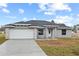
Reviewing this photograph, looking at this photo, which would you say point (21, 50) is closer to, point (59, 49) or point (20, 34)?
point (59, 49)

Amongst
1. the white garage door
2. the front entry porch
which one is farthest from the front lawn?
the front entry porch

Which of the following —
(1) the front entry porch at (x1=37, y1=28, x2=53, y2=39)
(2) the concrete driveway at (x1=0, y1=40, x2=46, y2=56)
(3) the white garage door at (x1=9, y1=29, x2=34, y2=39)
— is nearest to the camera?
(2) the concrete driveway at (x1=0, y1=40, x2=46, y2=56)

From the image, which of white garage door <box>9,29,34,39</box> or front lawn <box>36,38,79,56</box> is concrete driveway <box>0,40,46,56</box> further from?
white garage door <box>9,29,34,39</box>

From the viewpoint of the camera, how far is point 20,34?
3416 centimetres

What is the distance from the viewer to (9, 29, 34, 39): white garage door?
34.1 meters

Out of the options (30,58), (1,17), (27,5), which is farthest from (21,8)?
(30,58)

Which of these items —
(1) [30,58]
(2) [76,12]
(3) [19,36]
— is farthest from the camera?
(2) [76,12]

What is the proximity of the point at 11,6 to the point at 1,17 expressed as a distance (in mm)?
3333

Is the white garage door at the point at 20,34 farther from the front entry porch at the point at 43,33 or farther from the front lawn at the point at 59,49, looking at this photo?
the front lawn at the point at 59,49

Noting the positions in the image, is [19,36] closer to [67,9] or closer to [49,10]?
[49,10]

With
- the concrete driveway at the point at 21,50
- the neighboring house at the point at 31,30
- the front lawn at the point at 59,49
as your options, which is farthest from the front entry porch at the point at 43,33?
the concrete driveway at the point at 21,50

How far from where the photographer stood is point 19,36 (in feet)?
112

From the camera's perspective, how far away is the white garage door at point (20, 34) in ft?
112

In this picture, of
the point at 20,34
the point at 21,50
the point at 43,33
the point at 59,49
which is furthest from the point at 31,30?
the point at 21,50
